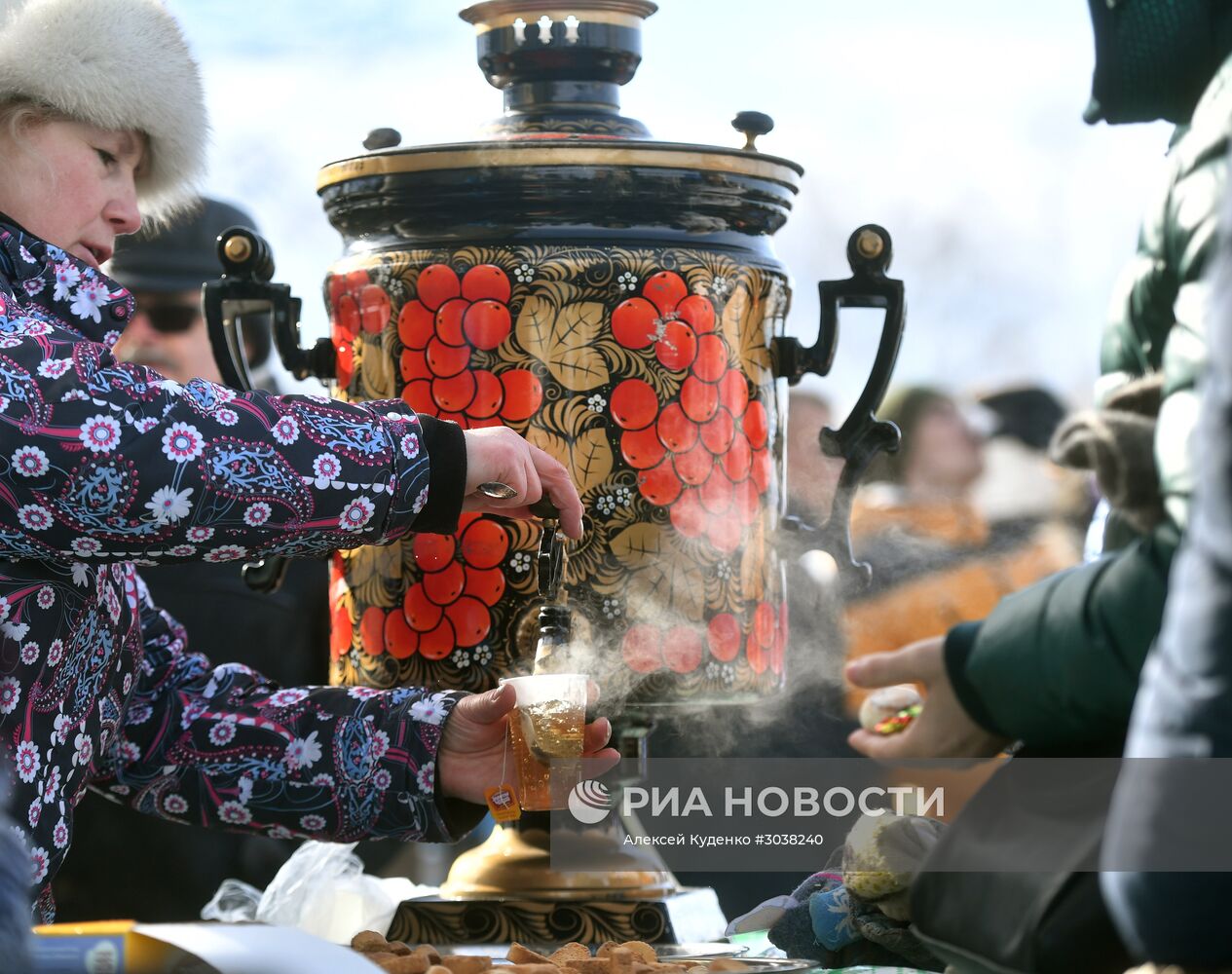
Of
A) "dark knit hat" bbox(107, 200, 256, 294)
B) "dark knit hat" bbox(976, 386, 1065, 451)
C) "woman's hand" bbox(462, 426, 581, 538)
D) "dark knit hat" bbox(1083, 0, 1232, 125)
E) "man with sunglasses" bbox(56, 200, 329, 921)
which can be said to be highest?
"dark knit hat" bbox(107, 200, 256, 294)

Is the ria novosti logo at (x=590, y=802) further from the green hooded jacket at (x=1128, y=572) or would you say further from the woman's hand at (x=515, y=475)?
the green hooded jacket at (x=1128, y=572)

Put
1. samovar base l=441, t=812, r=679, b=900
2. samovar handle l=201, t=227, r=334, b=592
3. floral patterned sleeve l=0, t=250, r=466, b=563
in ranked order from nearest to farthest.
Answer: floral patterned sleeve l=0, t=250, r=466, b=563 → samovar base l=441, t=812, r=679, b=900 → samovar handle l=201, t=227, r=334, b=592

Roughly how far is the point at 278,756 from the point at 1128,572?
48.6 inches

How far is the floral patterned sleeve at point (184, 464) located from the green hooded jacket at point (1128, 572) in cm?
68

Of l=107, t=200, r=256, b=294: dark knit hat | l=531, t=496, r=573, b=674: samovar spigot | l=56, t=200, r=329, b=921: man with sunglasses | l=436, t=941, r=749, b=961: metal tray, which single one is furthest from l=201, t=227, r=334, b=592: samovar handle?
l=107, t=200, r=256, b=294: dark knit hat

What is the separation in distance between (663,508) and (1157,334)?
36.2 inches

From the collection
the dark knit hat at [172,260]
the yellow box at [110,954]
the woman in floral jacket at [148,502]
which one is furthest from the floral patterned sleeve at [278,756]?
the dark knit hat at [172,260]

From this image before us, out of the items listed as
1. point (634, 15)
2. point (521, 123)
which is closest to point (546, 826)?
point (521, 123)

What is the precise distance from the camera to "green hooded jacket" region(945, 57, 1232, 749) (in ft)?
3.21

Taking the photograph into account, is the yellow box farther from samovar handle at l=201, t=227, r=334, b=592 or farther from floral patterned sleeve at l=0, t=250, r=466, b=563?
samovar handle at l=201, t=227, r=334, b=592

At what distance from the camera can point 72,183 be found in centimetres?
176

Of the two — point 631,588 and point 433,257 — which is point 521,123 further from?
point 631,588

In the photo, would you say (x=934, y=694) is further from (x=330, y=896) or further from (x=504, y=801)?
(x=330, y=896)

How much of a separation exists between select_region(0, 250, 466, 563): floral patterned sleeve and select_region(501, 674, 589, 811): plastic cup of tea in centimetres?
20
